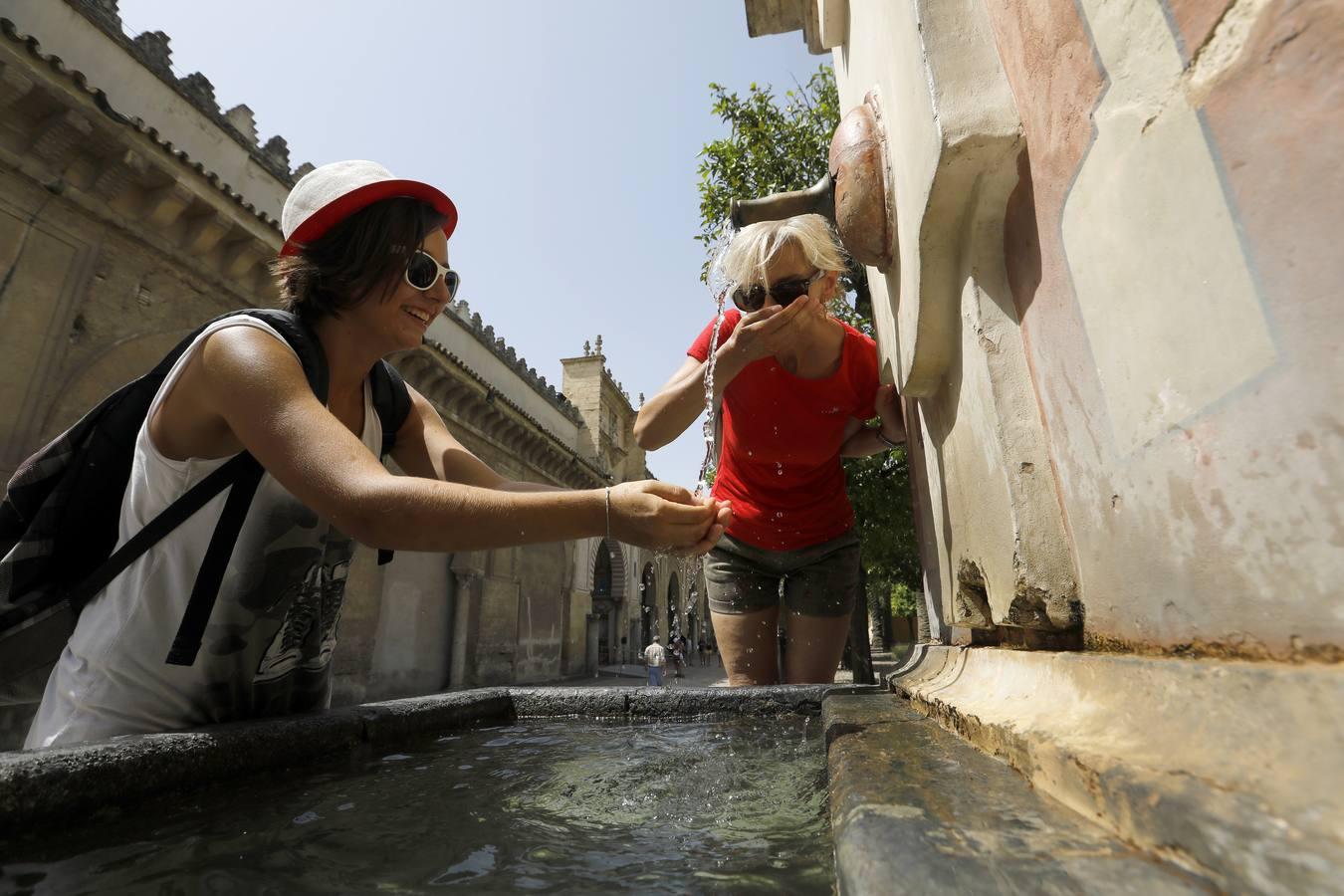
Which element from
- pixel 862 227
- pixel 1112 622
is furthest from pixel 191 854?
pixel 862 227

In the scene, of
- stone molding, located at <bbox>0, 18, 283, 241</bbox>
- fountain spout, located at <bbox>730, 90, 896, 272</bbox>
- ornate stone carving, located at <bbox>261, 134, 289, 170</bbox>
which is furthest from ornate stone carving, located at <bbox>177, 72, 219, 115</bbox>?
fountain spout, located at <bbox>730, 90, 896, 272</bbox>

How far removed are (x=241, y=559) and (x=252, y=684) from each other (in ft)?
1.23

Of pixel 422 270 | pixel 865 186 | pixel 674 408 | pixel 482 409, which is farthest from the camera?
pixel 482 409

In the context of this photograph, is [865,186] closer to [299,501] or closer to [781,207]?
[781,207]

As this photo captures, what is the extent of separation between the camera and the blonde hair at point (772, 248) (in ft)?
8.63

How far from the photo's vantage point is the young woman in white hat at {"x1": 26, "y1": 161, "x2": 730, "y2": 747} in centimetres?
132

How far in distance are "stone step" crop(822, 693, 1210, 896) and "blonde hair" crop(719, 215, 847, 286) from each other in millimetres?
1990

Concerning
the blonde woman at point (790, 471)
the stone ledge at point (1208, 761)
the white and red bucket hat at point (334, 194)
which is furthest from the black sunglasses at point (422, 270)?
the stone ledge at point (1208, 761)

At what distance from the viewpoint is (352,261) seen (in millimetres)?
1881

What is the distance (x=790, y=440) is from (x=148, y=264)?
8494mm

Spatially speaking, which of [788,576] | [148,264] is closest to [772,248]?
[788,576]

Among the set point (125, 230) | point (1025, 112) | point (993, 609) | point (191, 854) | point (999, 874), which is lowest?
point (191, 854)

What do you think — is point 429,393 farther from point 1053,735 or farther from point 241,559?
point 1053,735

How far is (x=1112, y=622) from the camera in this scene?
104 centimetres
